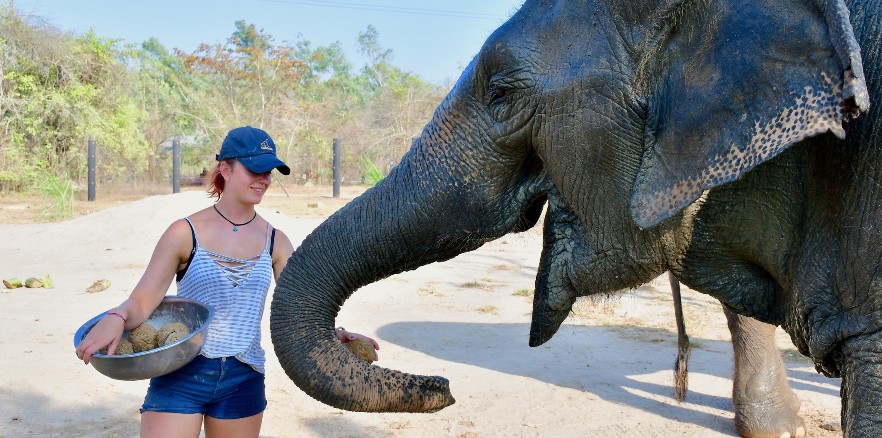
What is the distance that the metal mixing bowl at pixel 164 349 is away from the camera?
2863mm

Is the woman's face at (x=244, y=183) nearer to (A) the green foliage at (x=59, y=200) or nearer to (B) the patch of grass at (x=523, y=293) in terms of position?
(B) the patch of grass at (x=523, y=293)

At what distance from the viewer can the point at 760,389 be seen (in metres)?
5.44

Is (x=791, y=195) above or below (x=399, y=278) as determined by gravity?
above

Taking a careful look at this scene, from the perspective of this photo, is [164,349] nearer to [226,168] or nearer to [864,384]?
[226,168]

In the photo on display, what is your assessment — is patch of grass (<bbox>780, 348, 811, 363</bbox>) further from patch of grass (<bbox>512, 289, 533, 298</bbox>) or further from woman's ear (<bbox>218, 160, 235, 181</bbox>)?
woman's ear (<bbox>218, 160, 235, 181</bbox>)

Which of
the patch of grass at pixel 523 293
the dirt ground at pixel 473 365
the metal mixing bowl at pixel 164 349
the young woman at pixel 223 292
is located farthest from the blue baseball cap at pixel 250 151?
the patch of grass at pixel 523 293

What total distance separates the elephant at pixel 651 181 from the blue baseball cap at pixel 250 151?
589 millimetres

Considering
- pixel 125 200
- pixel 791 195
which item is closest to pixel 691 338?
pixel 791 195

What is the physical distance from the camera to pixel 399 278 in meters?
11.3

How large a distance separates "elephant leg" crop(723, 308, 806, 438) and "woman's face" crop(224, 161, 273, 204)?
3485 mm

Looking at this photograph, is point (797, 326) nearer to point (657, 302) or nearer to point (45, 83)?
point (657, 302)

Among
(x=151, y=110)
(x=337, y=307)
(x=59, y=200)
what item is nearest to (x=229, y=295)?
(x=337, y=307)

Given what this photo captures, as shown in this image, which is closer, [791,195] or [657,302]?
[791,195]

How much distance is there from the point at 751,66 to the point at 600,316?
7.06 m
